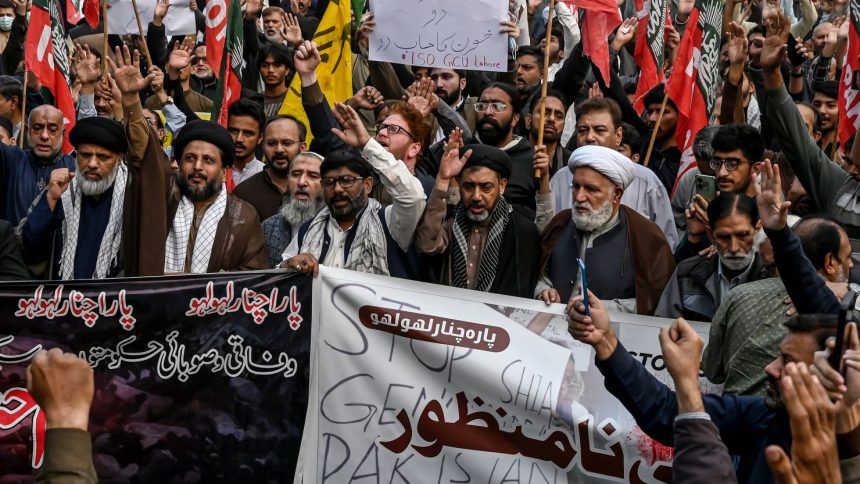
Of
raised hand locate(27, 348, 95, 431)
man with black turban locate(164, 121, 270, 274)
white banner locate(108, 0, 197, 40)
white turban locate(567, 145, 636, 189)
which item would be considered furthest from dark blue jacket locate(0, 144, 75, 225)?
raised hand locate(27, 348, 95, 431)

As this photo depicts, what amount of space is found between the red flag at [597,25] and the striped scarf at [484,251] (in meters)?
2.36

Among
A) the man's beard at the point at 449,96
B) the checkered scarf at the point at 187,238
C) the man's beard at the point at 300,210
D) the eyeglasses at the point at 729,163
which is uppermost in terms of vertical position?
the man's beard at the point at 449,96

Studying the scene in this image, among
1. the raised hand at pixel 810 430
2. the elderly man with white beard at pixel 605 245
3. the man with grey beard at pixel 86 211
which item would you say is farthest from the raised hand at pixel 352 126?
the raised hand at pixel 810 430

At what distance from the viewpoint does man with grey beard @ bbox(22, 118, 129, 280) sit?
7145mm

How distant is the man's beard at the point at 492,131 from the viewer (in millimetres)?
8336

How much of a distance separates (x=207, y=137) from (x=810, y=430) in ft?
15.7

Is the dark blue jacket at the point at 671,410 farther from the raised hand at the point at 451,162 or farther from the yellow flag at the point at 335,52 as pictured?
the yellow flag at the point at 335,52

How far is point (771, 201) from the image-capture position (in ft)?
16.4

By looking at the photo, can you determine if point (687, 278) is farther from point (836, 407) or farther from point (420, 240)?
point (836, 407)

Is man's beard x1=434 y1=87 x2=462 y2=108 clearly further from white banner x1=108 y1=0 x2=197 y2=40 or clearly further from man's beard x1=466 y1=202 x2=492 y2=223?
man's beard x1=466 y1=202 x2=492 y2=223

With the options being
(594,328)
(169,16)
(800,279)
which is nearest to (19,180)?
(169,16)

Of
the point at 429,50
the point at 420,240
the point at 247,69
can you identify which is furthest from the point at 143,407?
the point at 247,69

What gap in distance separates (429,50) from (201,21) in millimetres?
5213

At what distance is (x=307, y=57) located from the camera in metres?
8.17
